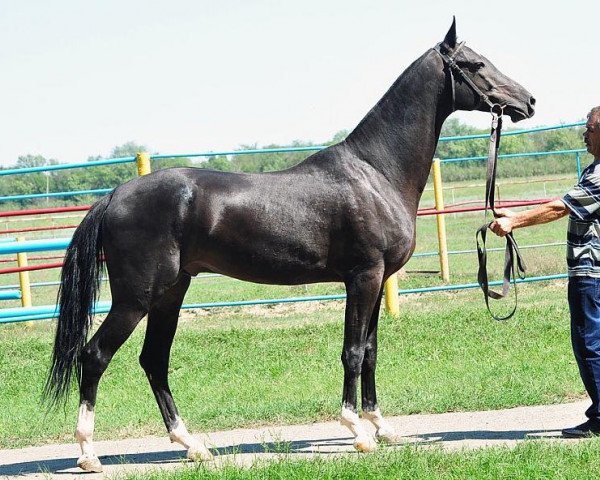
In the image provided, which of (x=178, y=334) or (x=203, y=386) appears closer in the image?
(x=203, y=386)

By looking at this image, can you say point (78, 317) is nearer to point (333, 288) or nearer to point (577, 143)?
point (333, 288)

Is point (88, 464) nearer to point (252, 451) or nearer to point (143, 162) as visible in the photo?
point (252, 451)

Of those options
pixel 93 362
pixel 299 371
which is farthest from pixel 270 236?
pixel 299 371

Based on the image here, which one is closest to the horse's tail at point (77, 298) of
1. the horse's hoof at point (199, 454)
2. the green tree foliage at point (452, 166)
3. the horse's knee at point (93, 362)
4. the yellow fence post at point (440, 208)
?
the horse's knee at point (93, 362)

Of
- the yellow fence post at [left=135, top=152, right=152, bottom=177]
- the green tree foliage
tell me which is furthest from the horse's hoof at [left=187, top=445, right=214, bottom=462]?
the green tree foliage

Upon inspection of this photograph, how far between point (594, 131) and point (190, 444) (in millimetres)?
3217

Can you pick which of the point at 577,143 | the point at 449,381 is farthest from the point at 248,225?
the point at 577,143

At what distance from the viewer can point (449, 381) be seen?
795 cm

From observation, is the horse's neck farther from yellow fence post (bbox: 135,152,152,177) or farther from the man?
yellow fence post (bbox: 135,152,152,177)

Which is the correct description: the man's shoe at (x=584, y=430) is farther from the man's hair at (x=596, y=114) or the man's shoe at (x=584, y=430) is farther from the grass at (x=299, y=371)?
the man's hair at (x=596, y=114)

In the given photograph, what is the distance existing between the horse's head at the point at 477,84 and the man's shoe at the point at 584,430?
209 centimetres

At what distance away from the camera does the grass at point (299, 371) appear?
7.20 m

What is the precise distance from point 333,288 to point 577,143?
2193 centimetres

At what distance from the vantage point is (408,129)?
6.29m
